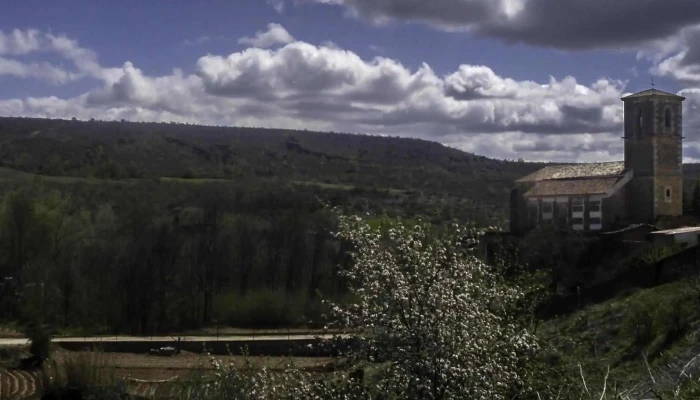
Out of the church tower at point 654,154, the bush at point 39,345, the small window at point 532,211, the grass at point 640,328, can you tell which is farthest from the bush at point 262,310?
the grass at point 640,328

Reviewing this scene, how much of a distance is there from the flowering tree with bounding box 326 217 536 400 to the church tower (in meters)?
25.8

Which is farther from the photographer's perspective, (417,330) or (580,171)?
(580,171)

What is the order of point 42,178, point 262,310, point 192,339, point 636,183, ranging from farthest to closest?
point 42,178 < point 262,310 < point 192,339 < point 636,183

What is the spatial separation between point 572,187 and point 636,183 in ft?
8.68

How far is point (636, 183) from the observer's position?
36.2 metres

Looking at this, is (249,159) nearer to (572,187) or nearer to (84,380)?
(572,187)

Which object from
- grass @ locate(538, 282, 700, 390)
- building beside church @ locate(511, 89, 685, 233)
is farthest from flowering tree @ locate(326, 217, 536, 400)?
building beside church @ locate(511, 89, 685, 233)

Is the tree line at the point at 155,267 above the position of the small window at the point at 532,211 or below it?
below

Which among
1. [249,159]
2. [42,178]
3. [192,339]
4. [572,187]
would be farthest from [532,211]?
[249,159]

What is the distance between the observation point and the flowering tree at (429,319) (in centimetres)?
1016

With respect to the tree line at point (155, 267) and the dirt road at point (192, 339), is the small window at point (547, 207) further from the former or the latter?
Result: the dirt road at point (192, 339)

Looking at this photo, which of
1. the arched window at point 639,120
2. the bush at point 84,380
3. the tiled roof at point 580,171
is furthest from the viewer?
the tiled roof at point 580,171

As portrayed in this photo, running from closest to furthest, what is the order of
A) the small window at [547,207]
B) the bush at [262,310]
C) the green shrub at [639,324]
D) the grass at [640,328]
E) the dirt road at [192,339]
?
the grass at [640,328] → the green shrub at [639,324] → the small window at [547,207] → the dirt road at [192,339] → the bush at [262,310]

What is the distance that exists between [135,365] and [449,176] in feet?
299
